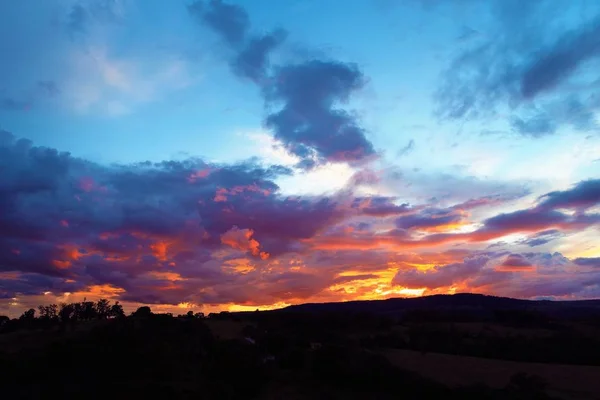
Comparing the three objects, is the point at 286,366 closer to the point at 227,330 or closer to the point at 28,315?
the point at 227,330

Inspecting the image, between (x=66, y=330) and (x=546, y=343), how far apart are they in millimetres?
40380

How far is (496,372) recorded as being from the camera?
3316 cm

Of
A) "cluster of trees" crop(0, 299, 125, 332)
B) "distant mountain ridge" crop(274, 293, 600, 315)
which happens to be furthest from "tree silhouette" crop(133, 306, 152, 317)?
"distant mountain ridge" crop(274, 293, 600, 315)

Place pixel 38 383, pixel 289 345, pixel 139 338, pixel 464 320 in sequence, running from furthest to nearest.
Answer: pixel 464 320 < pixel 289 345 < pixel 139 338 < pixel 38 383

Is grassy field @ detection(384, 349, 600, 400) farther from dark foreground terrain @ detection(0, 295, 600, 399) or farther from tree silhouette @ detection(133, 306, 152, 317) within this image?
tree silhouette @ detection(133, 306, 152, 317)

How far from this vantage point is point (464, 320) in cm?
6875

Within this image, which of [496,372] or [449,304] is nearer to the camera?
[496,372]

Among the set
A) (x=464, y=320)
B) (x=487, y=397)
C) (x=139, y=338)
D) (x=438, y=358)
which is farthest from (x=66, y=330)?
(x=464, y=320)

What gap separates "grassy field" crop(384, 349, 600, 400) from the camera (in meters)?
29.2

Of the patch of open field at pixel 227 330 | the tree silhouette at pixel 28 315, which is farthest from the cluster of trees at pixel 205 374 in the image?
the tree silhouette at pixel 28 315

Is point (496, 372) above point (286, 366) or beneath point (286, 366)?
beneath

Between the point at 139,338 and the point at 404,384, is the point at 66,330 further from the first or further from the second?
the point at 404,384

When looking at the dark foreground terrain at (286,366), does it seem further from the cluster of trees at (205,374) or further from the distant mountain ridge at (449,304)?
the distant mountain ridge at (449,304)

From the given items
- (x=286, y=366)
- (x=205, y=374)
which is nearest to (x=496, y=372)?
(x=286, y=366)
